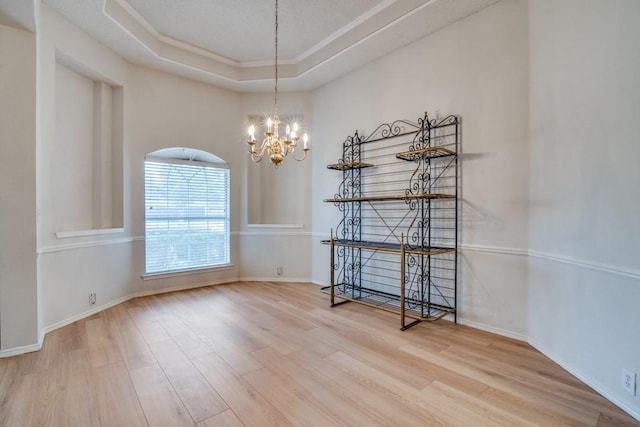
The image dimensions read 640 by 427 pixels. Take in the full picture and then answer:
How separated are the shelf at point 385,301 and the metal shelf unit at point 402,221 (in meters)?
0.01

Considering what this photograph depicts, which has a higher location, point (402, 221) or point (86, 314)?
point (402, 221)

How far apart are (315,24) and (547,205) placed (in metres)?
3.22

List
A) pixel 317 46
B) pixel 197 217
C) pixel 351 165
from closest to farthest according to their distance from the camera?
1. pixel 351 165
2. pixel 317 46
3. pixel 197 217

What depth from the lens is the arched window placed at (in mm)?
4352

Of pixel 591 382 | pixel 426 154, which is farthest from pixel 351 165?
pixel 591 382

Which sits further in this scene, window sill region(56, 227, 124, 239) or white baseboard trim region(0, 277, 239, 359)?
window sill region(56, 227, 124, 239)

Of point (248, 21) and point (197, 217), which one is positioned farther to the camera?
point (197, 217)

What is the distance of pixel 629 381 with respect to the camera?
1791 millimetres

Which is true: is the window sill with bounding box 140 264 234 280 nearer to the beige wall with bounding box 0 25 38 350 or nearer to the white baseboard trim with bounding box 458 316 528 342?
the beige wall with bounding box 0 25 38 350

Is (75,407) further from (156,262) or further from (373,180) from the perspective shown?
(373,180)

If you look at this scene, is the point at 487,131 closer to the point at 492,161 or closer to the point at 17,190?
the point at 492,161

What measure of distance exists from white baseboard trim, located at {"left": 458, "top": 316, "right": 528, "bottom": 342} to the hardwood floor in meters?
0.10

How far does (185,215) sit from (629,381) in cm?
498

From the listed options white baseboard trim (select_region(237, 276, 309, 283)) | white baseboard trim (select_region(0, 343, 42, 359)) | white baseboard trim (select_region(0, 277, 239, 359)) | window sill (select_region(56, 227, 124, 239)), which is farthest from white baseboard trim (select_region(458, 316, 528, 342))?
window sill (select_region(56, 227, 124, 239))
